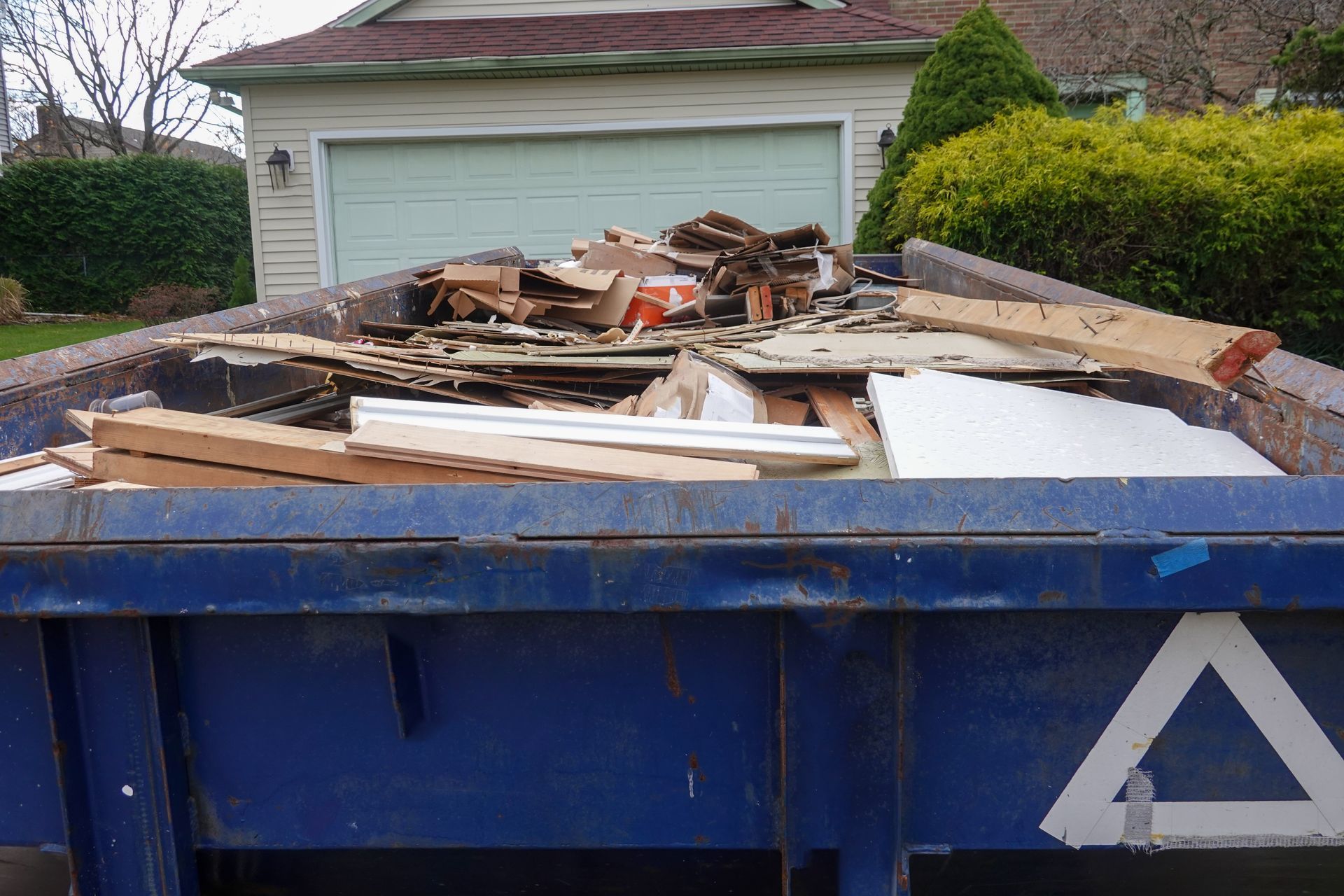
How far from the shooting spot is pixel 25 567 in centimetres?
114

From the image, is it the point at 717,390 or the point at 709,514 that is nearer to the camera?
the point at 709,514

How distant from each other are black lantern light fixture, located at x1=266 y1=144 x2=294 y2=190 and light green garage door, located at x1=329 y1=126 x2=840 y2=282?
0.46 metres

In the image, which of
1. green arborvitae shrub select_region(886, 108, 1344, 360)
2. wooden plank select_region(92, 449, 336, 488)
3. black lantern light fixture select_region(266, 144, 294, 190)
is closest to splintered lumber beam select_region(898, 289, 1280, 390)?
wooden plank select_region(92, 449, 336, 488)

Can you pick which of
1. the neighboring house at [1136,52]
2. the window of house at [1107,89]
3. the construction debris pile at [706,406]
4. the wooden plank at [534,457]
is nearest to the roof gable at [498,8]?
the neighboring house at [1136,52]

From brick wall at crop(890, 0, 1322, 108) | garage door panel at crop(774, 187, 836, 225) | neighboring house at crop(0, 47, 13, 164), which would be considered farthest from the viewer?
neighboring house at crop(0, 47, 13, 164)

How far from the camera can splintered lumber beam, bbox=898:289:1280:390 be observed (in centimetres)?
180

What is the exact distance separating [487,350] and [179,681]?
2047 mm

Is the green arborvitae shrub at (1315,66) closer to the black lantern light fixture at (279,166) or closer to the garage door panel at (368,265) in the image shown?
the garage door panel at (368,265)

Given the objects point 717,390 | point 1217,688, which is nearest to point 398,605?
point 1217,688

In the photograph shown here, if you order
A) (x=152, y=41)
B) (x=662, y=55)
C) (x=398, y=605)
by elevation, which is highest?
(x=152, y=41)

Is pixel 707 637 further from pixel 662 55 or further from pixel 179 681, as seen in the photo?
pixel 662 55

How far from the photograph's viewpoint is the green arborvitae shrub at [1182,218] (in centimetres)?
595

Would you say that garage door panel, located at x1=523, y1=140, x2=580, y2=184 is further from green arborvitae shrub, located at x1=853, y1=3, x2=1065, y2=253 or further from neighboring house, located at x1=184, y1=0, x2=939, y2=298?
green arborvitae shrub, located at x1=853, y1=3, x2=1065, y2=253

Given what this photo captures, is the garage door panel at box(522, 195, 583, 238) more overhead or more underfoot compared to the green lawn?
more overhead
